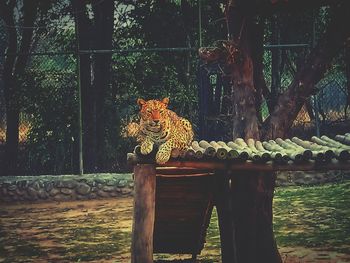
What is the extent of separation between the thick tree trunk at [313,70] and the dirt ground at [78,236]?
1815mm

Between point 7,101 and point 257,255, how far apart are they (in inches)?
352

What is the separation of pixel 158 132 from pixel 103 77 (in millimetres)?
9677

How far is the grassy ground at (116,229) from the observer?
8.99m

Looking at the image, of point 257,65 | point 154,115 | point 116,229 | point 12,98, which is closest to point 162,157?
point 154,115

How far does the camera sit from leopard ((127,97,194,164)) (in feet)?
19.2

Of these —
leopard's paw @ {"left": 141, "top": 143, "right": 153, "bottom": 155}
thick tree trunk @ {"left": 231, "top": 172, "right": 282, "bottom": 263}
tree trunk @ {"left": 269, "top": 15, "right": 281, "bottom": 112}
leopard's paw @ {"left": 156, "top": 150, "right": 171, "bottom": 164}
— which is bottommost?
thick tree trunk @ {"left": 231, "top": 172, "right": 282, "bottom": 263}

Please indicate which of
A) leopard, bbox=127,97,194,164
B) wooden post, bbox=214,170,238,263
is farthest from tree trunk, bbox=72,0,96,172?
leopard, bbox=127,97,194,164

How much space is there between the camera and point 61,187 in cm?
1413

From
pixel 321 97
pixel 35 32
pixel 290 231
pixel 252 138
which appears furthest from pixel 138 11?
pixel 252 138

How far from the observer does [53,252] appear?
9.40m

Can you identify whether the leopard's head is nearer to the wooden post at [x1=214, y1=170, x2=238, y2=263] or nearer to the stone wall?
the wooden post at [x1=214, y1=170, x2=238, y2=263]

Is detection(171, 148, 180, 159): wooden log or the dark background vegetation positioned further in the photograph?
the dark background vegetation

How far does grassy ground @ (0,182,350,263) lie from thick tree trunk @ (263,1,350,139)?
182 cm

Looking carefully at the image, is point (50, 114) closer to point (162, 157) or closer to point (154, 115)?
point (154, 115)
